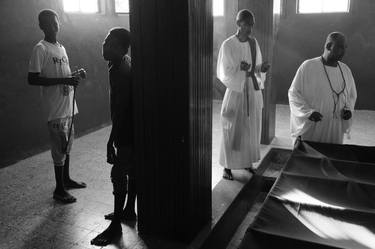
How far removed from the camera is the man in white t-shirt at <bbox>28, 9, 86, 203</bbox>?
3.62 metres

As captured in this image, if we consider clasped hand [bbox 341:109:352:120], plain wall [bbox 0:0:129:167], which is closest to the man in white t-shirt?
plain wall [bbox 0:0:129:167]

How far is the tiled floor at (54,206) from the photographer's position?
3.08 metres

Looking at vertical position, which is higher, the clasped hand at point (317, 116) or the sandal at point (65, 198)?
the clasped hand at point (317, 116)

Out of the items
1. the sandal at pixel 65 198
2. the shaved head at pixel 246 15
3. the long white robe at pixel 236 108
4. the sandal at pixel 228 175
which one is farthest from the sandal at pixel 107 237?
the shaved head at pixel 246 15

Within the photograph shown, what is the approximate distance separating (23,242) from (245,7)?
4.22 m

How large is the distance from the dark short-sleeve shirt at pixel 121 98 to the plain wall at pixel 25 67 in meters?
2.75

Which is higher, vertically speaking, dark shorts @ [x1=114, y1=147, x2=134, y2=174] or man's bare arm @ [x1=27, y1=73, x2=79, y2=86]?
man's bare arm @ [x1=27, y1=73, x2=79, y2=86]

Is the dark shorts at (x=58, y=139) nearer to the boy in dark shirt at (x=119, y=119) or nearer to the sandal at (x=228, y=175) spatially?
the boy in dark shirt at (x=119, y=119)

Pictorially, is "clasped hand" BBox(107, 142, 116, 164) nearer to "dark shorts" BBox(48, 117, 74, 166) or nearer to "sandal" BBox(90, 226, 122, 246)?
"sandal" BBox(90, 226, 122, 246)

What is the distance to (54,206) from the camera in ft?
12.2

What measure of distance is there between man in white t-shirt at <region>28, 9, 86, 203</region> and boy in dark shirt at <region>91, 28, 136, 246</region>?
917 millimetres

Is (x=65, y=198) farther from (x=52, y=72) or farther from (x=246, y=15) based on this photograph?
(x=246, y=15)

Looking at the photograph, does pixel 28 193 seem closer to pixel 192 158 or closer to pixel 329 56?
pixel 192 158

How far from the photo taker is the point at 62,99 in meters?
3.79
